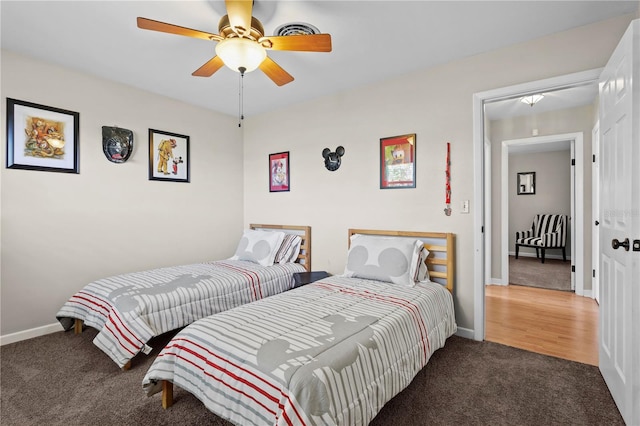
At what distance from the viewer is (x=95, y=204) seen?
3281 mm

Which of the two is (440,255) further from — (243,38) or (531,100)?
(531,100)

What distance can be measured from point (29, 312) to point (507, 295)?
5.34 m

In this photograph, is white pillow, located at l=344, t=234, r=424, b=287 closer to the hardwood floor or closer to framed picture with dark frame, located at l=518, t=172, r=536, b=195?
the hardwood floor

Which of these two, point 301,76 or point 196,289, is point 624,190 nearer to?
point 301,76

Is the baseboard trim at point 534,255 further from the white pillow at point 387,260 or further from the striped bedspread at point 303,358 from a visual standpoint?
the striped bedspread at point 303,358

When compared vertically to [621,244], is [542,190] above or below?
above

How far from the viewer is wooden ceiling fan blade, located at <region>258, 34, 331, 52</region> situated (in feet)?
6.49

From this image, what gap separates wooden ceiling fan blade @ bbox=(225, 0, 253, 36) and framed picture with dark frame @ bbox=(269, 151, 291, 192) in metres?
2.30

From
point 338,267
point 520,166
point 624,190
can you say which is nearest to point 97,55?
point 338,267

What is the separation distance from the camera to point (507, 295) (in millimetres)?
4277

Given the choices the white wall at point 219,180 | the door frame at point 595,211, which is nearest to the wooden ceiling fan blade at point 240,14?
the white wall at point 219,180

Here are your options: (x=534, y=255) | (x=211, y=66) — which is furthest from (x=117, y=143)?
(x=534, y=255)

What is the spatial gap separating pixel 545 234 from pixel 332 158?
545 centimetres

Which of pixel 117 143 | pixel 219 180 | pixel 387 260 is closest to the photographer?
pixel 387 260
